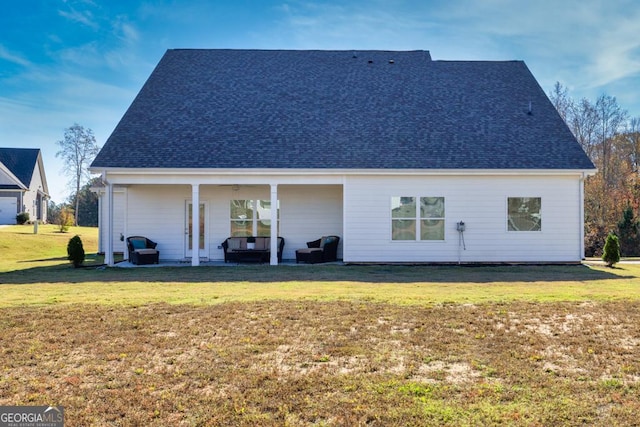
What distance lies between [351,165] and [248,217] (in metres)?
4.38

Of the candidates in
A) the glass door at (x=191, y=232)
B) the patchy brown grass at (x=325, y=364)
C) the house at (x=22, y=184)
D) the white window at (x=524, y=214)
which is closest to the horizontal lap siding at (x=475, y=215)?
the white window at (x=524, y=214)

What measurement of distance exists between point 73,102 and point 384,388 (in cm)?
2852

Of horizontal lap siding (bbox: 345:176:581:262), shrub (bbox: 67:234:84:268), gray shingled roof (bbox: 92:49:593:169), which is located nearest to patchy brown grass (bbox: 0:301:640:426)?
horizontal lap siding (bbox: 345:176:581:262)

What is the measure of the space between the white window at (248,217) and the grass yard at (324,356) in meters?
7.58

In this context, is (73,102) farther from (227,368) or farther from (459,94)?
(227,368)

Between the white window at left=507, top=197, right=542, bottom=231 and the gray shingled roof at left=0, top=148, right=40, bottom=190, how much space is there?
39102mm

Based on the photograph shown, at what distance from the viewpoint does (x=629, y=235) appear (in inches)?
912

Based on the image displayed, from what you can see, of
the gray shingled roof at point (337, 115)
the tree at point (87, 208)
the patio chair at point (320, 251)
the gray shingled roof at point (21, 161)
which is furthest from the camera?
the tree at point (87, 208)

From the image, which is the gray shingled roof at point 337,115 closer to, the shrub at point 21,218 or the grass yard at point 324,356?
the grass yard at point 324,356

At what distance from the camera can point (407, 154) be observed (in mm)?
15742

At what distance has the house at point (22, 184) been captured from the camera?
3666 centimetres

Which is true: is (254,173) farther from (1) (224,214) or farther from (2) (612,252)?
(2) (612,252)

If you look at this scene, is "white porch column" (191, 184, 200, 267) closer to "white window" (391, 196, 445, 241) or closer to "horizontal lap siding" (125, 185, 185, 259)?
"horizontal lap siding" (125, 185, 185, 259)

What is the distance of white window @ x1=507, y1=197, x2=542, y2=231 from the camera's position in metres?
15.6
